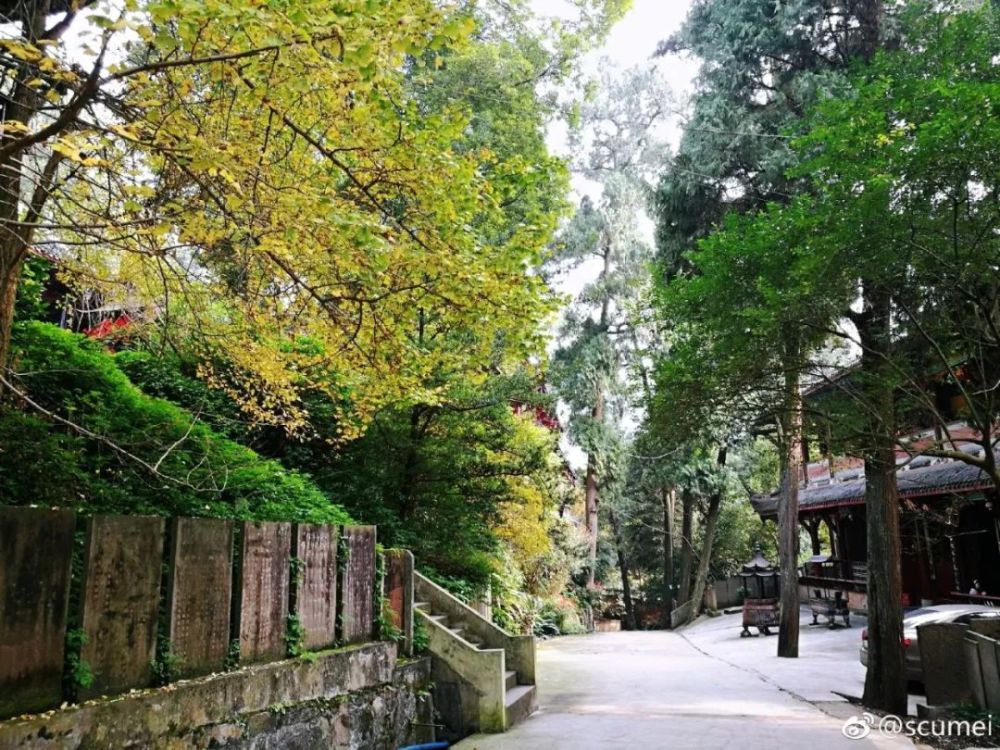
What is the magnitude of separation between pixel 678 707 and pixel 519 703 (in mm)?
2417

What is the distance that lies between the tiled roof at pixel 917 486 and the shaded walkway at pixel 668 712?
18.3ft

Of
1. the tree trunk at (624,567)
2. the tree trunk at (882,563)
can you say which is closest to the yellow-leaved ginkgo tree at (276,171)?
the tree trunk at (882,563)

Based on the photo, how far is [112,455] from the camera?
20.8 feet

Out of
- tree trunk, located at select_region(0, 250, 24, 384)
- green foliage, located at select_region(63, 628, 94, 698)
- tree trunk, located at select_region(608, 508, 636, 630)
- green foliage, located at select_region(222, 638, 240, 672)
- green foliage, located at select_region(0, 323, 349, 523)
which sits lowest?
tree trunk, located at select_region(608, 508, 636, 630)

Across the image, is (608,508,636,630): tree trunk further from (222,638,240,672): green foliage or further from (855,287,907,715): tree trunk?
(222,638,240,672): green foliage

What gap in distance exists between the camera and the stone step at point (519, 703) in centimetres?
752

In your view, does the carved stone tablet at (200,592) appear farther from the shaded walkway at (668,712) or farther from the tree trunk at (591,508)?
the tree trunk at (591,508)

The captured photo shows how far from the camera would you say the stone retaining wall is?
149 inches

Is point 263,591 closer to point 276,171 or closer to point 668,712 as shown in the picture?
point 276,171

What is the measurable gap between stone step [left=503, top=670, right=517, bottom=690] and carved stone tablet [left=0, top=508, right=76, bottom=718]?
5.51m

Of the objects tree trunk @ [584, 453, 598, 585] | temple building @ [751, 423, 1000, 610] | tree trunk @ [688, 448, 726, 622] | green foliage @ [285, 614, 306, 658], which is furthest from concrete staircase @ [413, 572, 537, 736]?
tree trunk @ [688, 448, 726, 622]

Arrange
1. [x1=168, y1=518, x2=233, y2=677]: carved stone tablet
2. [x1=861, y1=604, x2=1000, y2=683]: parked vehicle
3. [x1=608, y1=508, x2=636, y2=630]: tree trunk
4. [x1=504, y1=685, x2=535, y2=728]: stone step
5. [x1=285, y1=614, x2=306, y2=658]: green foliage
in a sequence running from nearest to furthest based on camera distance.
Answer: [x1=168, y1=518, x2=233, y2=677]: carved stone tablet → [x1=285, y1=614, x2=306, y2=658]: green foliage → [x1=504, y1=685, x2=535, y2=728]: stone step → [x1=861, y1=604, x2=1000, y2=683]: parked vehicle → [x1=608, y1=508, x2=636, y2=630]: tree trunk

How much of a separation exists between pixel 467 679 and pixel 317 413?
5053 millimetres

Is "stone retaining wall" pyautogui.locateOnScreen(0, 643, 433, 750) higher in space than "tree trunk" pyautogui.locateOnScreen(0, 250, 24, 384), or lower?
lower
